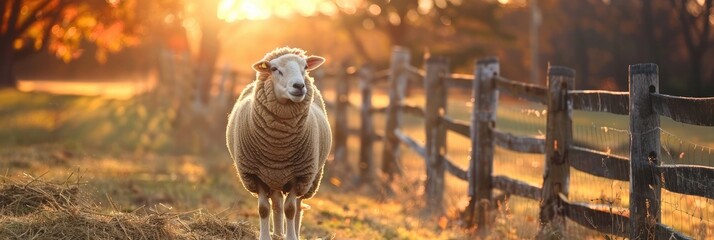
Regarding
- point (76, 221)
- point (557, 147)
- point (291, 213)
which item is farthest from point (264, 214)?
point (557, 147)

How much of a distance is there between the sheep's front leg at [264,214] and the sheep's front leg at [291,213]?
0.53 feet

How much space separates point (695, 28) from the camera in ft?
134

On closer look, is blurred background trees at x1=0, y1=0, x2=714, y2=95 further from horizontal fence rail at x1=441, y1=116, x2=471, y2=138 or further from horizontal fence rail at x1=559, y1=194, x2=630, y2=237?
horizontal fence rail at x1=559, y1=194, x2=630, y2=237

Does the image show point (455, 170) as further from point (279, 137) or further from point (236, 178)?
point (236, 178)

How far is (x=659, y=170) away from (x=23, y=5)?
21.5 metres

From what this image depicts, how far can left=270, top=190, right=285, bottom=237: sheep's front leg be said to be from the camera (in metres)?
7.55

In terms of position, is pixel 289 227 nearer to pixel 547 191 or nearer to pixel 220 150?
pixel 547 191

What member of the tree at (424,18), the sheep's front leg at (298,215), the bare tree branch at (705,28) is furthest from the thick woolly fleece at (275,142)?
the bare tree branch at (705,28)

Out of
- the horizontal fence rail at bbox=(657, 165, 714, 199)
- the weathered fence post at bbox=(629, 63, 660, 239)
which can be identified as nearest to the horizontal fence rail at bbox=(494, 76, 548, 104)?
the weathered fence post at bbox=(629, 63, 660, 239)

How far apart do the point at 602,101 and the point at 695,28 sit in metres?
36.6

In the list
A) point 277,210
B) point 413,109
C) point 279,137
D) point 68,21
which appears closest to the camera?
point 279,137

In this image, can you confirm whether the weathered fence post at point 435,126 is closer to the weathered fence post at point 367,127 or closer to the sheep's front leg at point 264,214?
the weathered fence post at point 367,127

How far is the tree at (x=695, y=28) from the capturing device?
39656 millimetres

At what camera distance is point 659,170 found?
6043mm
